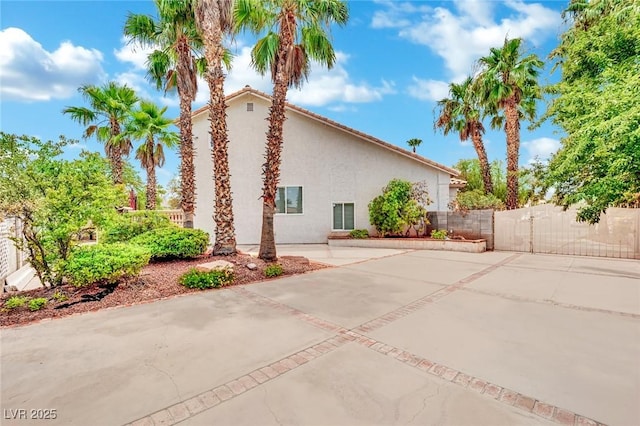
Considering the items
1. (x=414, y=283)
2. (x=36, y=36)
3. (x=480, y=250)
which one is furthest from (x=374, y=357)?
(x=36, y=36)

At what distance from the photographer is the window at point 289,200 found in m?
15.5

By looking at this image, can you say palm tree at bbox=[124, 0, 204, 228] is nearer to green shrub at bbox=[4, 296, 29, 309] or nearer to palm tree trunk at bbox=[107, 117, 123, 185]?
palm tree trunk at bbox=[107, 117, 123, 185]

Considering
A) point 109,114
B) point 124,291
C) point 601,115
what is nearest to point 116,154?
point 109,114

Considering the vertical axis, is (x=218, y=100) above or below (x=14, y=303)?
above

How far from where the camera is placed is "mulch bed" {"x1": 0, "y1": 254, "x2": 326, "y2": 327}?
Answer: 215 inches

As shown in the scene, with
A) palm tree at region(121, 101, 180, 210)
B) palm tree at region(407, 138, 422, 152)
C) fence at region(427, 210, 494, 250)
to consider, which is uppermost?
palm tree at region(407, 138, 422, 152)

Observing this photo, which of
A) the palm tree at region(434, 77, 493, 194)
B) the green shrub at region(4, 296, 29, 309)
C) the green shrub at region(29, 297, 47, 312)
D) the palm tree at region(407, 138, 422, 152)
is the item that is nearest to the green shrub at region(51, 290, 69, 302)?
the green shrub at region(29, 297, 47, 312)

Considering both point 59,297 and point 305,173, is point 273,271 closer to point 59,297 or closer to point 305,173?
point 59,297

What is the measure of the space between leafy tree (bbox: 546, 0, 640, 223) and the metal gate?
81.5 inches

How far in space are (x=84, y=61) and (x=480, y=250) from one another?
60.5 ft

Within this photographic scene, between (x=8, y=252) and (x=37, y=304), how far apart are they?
4765mm

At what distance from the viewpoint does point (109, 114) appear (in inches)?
615

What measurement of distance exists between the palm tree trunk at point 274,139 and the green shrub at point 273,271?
45.6 inches

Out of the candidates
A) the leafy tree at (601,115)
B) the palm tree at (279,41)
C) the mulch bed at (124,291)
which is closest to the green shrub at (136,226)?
the mulch bed at (124,291)
